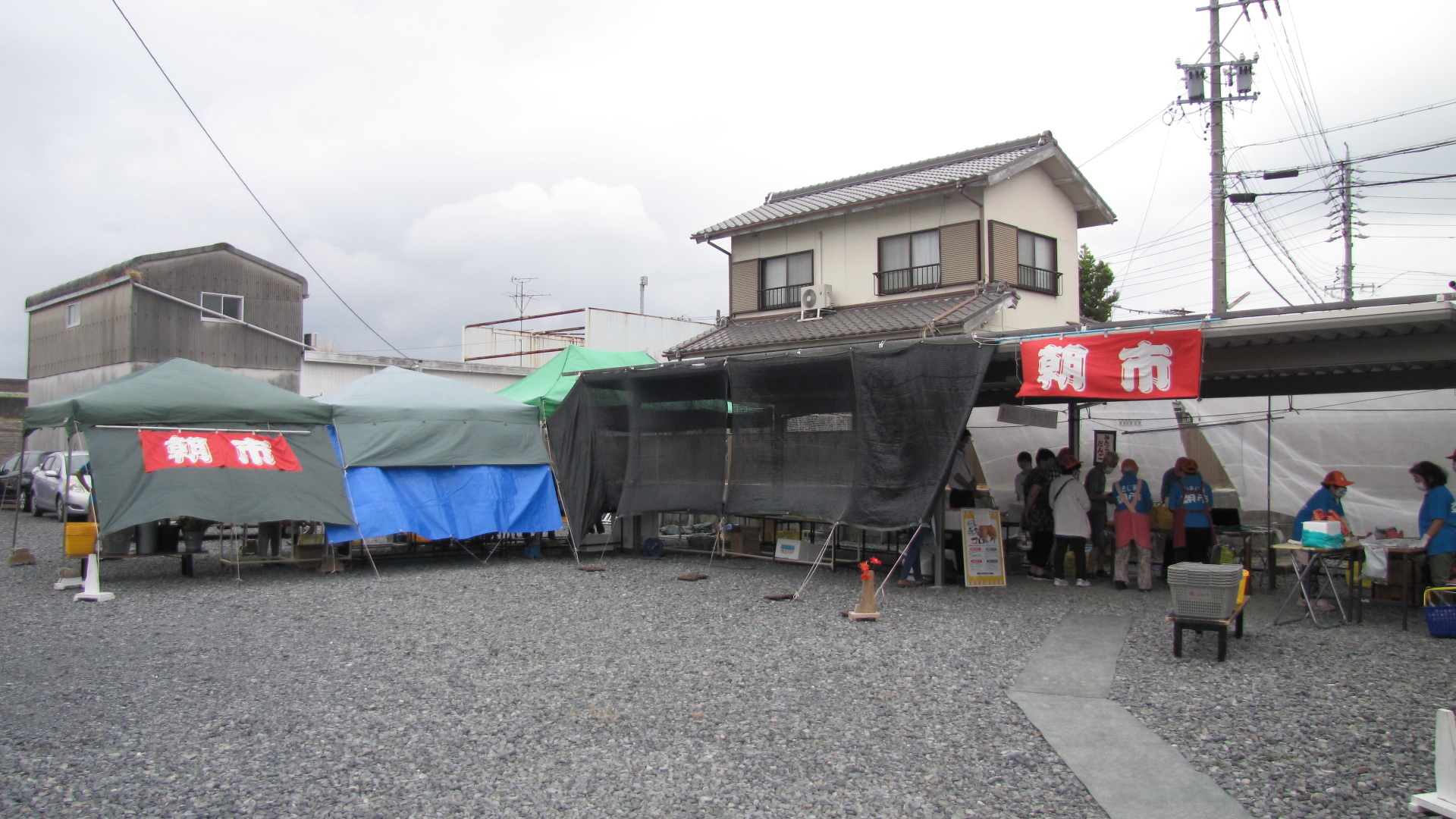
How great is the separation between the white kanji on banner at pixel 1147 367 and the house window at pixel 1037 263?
8.40 metres

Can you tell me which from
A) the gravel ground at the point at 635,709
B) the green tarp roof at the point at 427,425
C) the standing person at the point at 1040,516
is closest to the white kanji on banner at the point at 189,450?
the green tarp roof at the point at 427,425

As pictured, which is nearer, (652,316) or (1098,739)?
(1098,739)

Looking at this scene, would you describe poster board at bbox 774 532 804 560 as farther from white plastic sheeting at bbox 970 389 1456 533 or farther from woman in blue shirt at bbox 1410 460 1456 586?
woman in blue shirt at bbox 1410 460 1456 586

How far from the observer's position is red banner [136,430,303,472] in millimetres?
9859

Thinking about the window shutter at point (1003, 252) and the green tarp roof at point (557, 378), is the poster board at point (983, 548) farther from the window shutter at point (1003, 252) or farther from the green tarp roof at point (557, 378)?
the window shutter at point (1003, 252)

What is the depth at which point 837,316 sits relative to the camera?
17.1 metres

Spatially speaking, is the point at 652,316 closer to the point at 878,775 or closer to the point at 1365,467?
the point at 1365,467

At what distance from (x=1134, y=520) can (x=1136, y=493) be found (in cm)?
29

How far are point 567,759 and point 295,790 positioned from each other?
1228 mm

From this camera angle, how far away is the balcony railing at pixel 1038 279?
1630 cm

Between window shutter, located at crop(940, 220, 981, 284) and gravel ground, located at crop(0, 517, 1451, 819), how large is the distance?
8.33 metres

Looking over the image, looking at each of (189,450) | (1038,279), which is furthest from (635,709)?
(1038,279)

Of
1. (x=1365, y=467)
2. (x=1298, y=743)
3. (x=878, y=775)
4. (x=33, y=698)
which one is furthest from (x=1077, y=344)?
(x=33, y=698)

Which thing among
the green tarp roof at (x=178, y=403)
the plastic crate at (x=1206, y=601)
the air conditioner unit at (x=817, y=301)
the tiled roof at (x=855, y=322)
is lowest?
the plastic crate at (x=1206, y=601)
